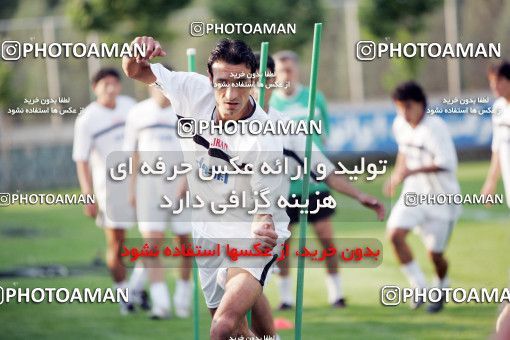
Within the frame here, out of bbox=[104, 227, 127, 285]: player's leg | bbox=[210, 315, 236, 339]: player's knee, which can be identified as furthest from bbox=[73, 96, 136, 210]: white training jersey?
bbox=[210, 315, 236, 339]: player's knee

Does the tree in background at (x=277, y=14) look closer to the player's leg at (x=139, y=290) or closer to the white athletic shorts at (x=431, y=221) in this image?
the player's leg at (x=139, y=290)

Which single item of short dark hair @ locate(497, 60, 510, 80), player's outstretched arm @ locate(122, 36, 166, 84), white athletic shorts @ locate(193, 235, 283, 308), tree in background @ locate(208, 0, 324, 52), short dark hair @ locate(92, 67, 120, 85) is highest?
tree in background @ locate(208, 0, 324, 52)

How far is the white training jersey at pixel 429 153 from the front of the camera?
997 centimetres

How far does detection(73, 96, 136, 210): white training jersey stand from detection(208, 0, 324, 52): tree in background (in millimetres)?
9702

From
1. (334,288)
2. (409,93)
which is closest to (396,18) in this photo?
(409,93)

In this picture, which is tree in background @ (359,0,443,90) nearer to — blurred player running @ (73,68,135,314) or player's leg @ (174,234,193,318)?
blurred player running @ (73,68,135,314)

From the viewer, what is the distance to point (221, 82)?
6.11 metres

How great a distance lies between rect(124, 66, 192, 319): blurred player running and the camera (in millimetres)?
9883

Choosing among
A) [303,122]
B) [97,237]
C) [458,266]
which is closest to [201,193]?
[303,122]

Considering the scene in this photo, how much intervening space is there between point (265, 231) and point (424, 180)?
4.61 m

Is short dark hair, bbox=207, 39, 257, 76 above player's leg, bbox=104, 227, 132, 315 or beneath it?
above

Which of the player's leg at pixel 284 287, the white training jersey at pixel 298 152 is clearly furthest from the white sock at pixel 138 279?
the white training jersey at pixel 298 152

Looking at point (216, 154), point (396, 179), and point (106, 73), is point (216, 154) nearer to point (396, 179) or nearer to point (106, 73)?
point (396, 179)

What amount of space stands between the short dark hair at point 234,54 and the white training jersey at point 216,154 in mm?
219
